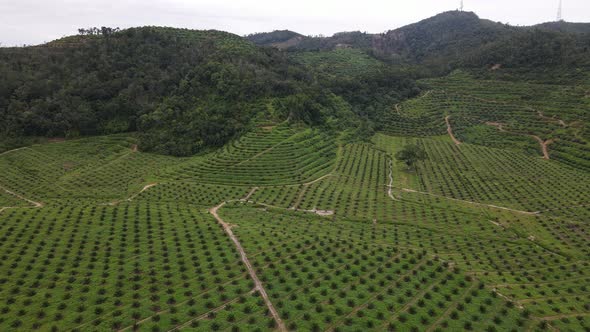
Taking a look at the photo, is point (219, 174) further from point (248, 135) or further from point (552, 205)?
point (552, 205)

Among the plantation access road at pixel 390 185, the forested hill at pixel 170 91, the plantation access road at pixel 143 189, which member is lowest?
the plantation access road at pixel 390 185

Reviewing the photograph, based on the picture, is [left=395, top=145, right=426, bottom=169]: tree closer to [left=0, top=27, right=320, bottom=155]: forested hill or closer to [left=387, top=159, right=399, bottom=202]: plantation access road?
[left=387, top=159, right=399, bottom=202]: plantation access road

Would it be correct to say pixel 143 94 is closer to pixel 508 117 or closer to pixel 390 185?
pixel 390 185

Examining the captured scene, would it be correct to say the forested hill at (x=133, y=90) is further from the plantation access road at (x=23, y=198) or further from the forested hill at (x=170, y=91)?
the plantation access road at (x=23, y=198)

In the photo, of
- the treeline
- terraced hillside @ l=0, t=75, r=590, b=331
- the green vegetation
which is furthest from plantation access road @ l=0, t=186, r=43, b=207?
the treeline

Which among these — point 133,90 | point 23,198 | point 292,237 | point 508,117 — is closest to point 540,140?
point 508,117

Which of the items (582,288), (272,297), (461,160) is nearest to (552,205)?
(461,160)

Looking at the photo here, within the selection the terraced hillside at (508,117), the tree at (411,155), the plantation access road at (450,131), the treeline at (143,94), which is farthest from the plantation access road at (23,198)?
the plantation access road at (450,131)

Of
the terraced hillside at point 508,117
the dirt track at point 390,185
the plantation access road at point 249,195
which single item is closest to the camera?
the plantation access road at point 249,195
